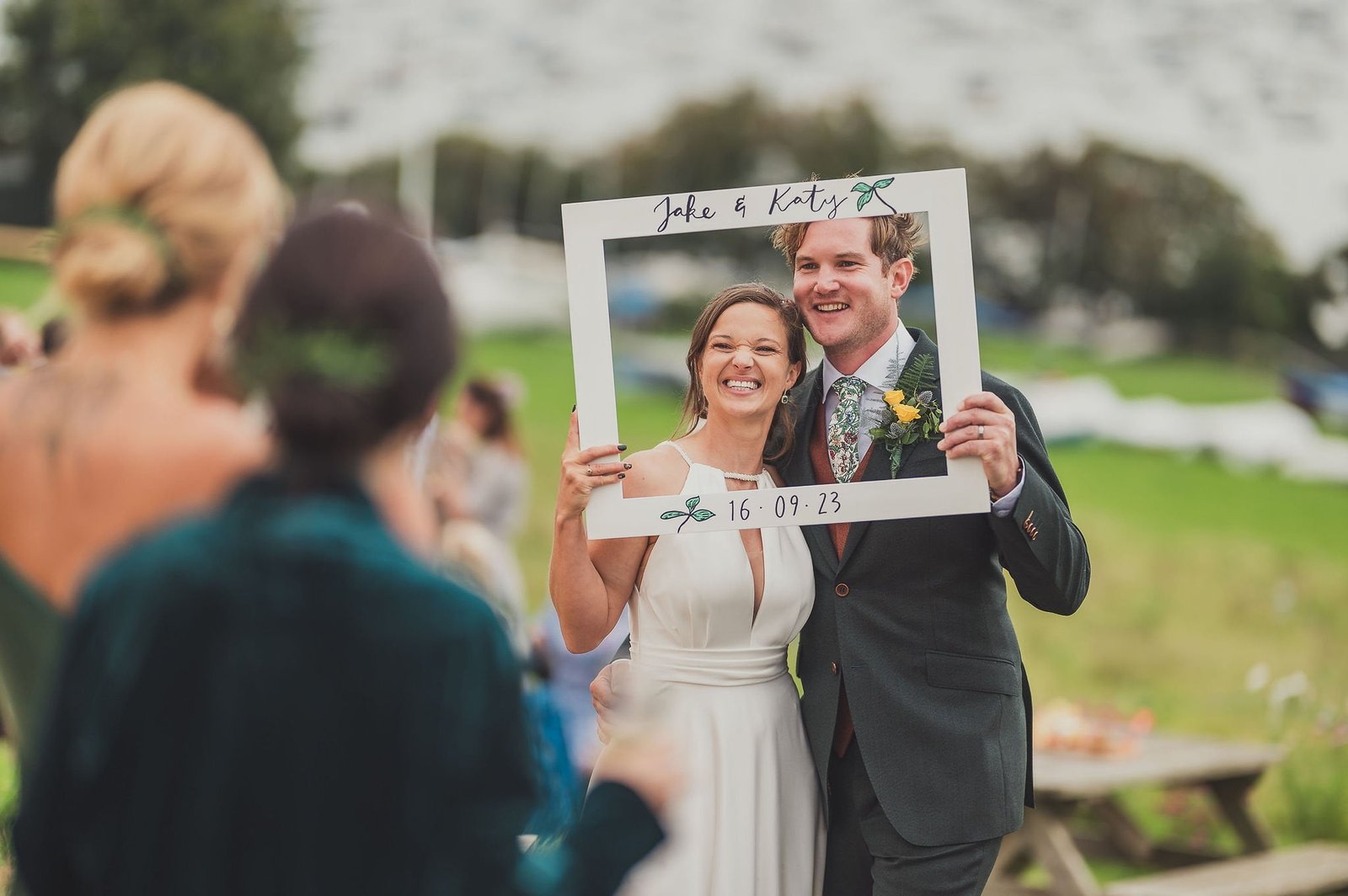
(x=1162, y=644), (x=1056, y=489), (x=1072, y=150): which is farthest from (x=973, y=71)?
(x=1056, y=489)

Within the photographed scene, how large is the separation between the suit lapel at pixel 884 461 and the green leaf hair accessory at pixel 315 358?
5.62 feet

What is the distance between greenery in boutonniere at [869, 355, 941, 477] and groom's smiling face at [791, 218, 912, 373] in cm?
10

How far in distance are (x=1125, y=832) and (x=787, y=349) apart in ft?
15.4

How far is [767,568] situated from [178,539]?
1.90 metres

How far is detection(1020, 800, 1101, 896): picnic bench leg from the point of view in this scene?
18.1ft

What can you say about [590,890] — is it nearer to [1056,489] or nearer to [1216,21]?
[1056,489]

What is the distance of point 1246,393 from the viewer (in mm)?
16922

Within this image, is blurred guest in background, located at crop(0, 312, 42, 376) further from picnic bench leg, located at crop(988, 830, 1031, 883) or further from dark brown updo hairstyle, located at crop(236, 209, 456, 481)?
picnic bench leg, located at crop(988, 830, 1031, 883)

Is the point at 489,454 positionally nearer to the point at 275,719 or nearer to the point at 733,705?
the point at 733,705

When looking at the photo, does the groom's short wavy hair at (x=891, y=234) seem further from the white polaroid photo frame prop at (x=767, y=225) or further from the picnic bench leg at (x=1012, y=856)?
the picnic bench leg at (x=1012, y=856)

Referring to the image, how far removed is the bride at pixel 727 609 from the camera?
10.3 ft

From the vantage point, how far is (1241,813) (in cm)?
656

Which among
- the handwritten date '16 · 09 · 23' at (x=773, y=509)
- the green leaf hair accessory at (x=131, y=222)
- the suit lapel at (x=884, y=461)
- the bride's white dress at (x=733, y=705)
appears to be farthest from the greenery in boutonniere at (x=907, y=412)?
the green leaf hair accessory at (x=131, y=222)

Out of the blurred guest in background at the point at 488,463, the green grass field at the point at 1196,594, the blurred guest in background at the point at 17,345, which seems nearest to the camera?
the blurred guest in background at the point at 17,345
